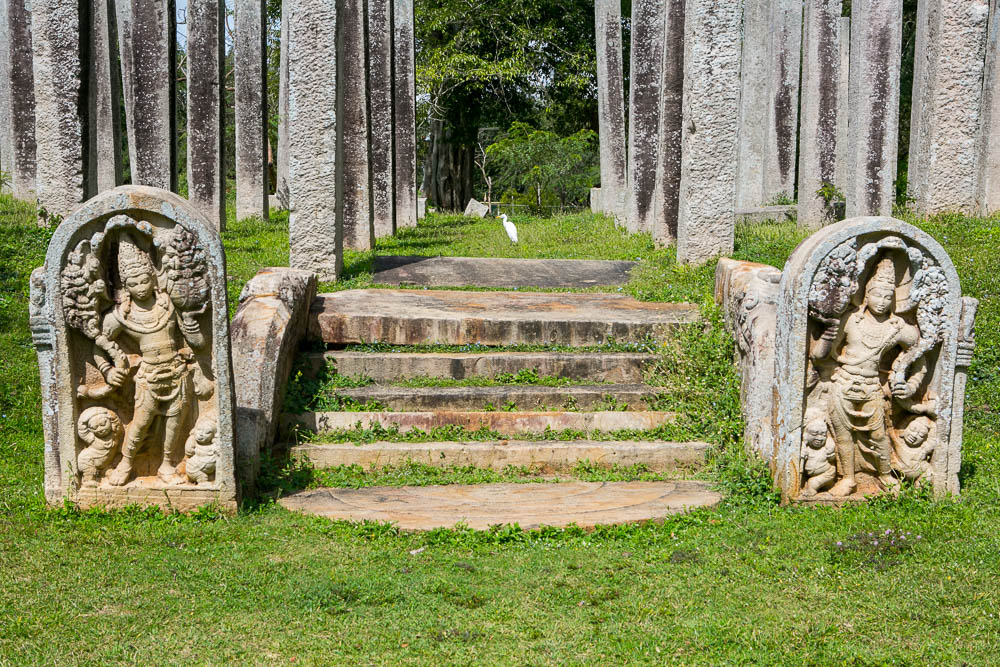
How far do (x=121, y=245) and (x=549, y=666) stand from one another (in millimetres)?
3169

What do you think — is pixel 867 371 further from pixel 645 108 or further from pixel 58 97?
pixel 58 97

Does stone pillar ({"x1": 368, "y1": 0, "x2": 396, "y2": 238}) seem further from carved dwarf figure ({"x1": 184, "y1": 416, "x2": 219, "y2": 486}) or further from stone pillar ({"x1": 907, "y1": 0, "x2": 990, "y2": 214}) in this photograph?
carved dwarf figure ({"x1": 184, "y1": 416, "x2": 219, "y2": 486})

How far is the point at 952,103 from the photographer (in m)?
12.0

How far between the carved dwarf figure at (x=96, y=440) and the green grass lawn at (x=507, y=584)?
0.26m

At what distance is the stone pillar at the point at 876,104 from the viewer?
13.1 meters

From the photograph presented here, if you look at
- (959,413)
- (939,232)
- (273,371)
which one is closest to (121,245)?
(273,371)

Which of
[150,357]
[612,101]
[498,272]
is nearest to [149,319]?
[150,357]

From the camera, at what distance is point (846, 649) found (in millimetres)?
3922

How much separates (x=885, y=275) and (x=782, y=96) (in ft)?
46.7

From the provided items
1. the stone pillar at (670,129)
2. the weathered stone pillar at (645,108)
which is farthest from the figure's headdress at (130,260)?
the weathered stone pillar at (645,108)

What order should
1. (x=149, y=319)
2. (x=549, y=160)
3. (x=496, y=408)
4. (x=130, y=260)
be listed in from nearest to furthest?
(x=130, y=260) → (x=149, y=319) → (x=496, y=408) → (x=549, y=160)

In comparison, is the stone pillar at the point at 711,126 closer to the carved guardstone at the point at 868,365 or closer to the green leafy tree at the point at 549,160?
the carved guardstone at the point at 868,365

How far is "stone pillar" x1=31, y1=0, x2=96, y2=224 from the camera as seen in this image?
11.0 m

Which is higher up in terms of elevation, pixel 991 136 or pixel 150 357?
pixel 991 136
